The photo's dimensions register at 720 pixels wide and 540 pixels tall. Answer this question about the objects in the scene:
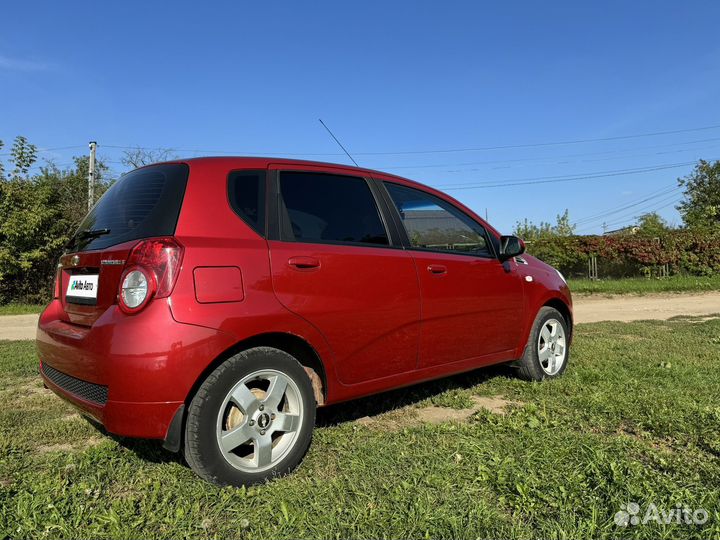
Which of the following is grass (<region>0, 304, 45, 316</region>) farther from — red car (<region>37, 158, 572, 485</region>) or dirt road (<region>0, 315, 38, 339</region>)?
red car (<region>37, 158, 572, 485</region>)

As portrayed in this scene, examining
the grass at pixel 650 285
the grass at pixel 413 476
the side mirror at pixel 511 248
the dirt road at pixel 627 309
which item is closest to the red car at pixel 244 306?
the grass at pixel 413 476

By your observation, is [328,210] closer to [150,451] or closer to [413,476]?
[413,476]

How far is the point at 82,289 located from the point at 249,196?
1020mm

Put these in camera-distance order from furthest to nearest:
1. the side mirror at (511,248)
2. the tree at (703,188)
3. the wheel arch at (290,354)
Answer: the tree at (703,188) < the side mirror at (511,248) < the wheel arch at (290,354)

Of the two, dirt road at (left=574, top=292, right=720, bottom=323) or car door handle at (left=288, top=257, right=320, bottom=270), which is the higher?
car door handle at (left=288, top=257, right=320, bottom=270)

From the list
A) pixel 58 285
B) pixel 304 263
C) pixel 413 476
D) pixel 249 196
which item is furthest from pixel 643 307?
pixel 58 285

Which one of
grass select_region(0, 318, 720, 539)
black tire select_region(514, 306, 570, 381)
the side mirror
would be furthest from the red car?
black tire select_region(514, 306, 570, 381)

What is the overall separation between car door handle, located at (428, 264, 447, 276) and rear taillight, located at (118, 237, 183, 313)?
5.77ft

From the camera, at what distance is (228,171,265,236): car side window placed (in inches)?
112

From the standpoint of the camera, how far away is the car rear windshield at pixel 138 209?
8.71ft

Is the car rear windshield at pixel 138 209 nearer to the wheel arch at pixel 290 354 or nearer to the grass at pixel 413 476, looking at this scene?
the wheel arch at pixel 290 354

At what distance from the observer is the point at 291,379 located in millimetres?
2807

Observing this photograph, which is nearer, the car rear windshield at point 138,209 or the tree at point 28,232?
the car rear windshield at point 138,209

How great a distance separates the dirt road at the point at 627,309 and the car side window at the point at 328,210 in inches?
280
